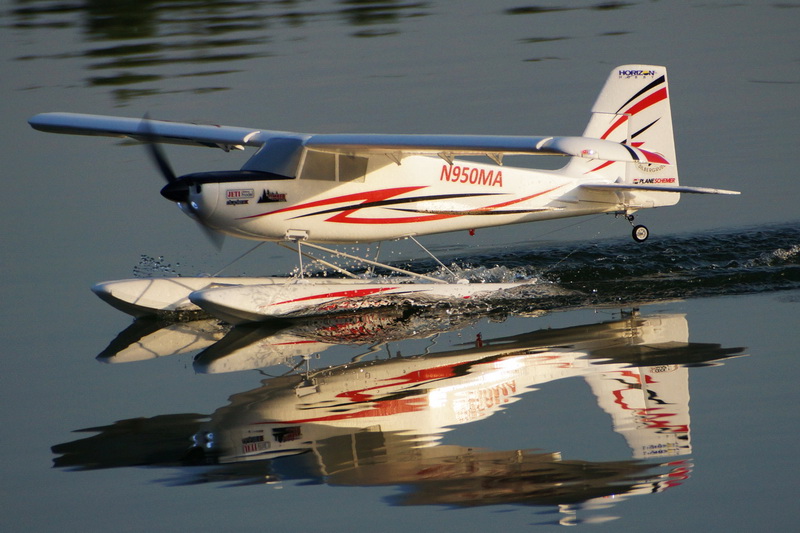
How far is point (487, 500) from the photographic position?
21.1ft

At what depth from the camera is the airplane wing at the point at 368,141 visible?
838 cm

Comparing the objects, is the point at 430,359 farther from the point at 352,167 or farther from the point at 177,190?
the point at 177,190

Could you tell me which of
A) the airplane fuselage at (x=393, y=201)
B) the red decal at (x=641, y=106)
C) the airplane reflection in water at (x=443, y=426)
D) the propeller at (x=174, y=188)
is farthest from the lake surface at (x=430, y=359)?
the red decal at (x=641, y=106)

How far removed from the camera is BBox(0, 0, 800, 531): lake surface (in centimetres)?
659

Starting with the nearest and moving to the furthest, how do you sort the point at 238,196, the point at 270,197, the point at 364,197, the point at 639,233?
the point at 238,196, the point at 270,197, the point at 364,197, the point at 639,233

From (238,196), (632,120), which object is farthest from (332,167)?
(632,120)

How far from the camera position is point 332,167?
440 inches

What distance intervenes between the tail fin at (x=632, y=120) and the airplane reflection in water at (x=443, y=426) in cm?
292

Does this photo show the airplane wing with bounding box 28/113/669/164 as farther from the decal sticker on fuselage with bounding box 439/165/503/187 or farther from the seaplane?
the decal sticker on fuselage with bounding box 439/165/503/187

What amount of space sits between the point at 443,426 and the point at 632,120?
20.5 feet

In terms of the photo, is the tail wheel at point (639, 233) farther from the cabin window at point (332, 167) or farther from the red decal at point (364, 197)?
the cabin window at point (332, 167)

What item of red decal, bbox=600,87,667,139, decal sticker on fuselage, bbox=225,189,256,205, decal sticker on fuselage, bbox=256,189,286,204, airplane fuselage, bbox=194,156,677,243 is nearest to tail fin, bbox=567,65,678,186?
red decal, bbox=600,87,667,139

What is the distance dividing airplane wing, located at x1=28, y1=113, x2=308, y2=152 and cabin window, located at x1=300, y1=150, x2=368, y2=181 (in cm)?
51

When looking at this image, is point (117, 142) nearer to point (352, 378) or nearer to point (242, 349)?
point (242, 349)
